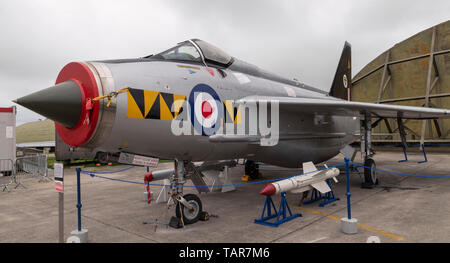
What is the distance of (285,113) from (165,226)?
3827mm

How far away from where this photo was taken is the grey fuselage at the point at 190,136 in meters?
4.07

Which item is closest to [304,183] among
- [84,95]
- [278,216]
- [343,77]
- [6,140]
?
[278,216]

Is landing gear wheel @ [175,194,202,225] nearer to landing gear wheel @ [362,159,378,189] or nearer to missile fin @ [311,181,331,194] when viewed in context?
missile fin @ [311,181,331,194]

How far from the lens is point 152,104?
4.33 meters

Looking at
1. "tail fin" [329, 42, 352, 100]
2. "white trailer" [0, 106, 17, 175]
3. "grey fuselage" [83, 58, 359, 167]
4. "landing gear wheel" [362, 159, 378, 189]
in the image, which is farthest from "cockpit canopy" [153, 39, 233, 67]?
"white trailer" [0, 106, 17, 175]

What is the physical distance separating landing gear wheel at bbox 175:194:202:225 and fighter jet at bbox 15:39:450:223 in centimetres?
2

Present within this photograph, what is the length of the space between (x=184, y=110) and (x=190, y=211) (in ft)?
6.33

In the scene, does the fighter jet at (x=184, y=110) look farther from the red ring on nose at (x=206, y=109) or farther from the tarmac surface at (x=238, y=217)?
the tarmac surface at (x=238, y=217)

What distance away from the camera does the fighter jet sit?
3.89 m

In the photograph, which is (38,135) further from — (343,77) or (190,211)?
(190,211)
